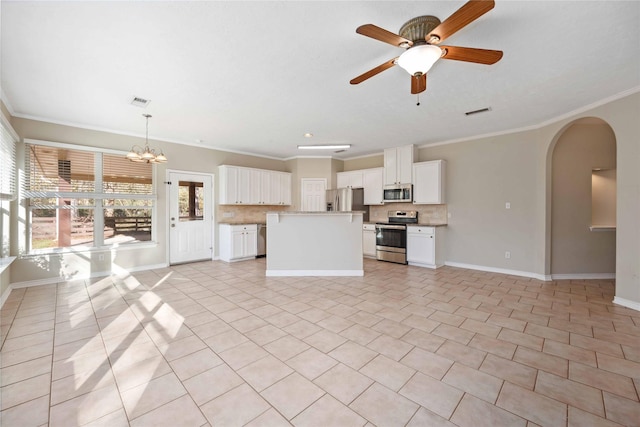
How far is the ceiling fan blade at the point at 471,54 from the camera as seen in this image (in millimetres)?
1922

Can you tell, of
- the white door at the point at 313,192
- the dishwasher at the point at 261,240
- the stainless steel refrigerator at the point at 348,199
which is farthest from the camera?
the white door at the point at 313,192

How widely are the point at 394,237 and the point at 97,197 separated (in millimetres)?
5734

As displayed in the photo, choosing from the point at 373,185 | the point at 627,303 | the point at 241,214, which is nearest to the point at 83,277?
the point at 241,214

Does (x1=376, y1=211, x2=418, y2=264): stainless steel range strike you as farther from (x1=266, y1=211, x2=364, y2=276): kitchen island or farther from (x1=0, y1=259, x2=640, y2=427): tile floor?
(x1=0, y1=259, x2=640, y2=427): tile floor

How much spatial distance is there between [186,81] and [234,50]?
36.8 inches

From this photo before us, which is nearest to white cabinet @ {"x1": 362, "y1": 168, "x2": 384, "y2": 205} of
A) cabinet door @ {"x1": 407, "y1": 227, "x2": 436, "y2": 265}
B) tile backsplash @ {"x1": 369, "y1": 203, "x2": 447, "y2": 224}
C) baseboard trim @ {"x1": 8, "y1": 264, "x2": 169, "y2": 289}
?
tile backsplash @ {"x1": 369, "y1": 203, "x2": 447, "y2": 224}

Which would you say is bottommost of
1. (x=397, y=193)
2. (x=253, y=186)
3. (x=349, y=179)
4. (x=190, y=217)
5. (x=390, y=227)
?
(x=390, y=227)

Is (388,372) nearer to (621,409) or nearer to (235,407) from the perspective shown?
(235,407)

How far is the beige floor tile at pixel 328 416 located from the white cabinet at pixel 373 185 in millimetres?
5254

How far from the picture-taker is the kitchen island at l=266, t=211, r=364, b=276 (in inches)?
187

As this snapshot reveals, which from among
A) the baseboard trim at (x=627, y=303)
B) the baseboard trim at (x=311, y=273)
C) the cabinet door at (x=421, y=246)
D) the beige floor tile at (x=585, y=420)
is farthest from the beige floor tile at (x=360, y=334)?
the baseboard trim at (x=627, y=303)

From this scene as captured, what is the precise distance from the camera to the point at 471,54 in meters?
1.98

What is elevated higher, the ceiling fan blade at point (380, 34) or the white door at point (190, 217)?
the ceiling fan blade at point (380, 34)

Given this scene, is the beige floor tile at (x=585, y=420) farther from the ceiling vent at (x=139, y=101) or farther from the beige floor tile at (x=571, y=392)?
the ceiling vent at (x=139, y=101)
